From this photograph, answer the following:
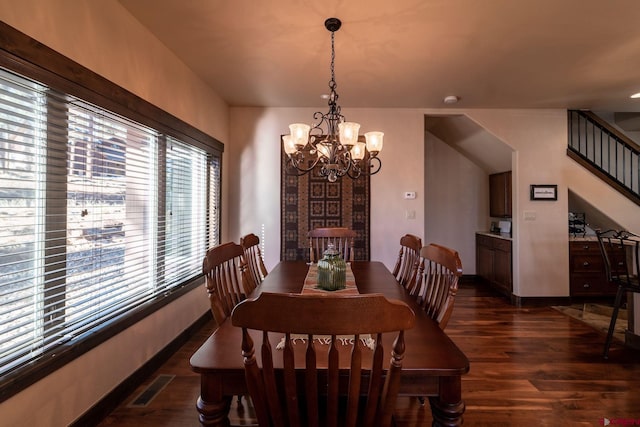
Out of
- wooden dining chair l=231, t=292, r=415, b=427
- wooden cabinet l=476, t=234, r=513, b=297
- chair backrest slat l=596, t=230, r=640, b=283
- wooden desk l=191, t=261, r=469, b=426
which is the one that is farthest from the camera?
wooden cabinet l=476, t=234, r=513, b=297

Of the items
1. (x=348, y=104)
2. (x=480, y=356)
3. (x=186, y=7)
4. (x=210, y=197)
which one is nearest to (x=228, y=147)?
(x=210, y=197)

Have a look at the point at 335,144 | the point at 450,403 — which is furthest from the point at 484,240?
the point at 450,403

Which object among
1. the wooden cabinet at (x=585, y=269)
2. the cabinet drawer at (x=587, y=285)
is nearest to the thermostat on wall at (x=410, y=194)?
the wooden cabinet at (x=585, y=269)

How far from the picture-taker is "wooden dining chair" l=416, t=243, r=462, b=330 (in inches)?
56.7

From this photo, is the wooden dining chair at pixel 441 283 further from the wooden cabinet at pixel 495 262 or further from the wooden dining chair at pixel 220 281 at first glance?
the wooden cabinet at pixel 495 262

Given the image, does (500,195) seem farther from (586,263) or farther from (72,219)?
(72,219)

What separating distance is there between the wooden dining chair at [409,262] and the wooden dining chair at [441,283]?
216mm

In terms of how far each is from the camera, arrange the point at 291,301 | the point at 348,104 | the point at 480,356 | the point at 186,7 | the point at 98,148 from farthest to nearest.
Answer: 1. the point at 348,104
2. the point at 480,356
3. the point at 186,7
4. the point at 98,148
5. the point at 291,301

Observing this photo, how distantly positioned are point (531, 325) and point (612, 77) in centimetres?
259

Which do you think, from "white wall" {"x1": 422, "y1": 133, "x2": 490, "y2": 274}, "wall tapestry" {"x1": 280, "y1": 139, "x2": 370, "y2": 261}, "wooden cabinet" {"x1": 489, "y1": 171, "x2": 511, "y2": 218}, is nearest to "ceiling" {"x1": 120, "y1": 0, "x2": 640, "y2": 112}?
"wall tapestry" {"x1": 280, "y1": 139, "x2": 370, "y2": 261}

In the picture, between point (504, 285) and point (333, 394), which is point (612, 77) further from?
point (333, 394)

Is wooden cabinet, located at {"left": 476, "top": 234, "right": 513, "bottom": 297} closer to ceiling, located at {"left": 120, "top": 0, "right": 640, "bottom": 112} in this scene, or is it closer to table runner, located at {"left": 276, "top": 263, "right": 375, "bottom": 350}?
ceiling, located at {"left": 120, "top": 0, "right": 640, "bottom": 112}

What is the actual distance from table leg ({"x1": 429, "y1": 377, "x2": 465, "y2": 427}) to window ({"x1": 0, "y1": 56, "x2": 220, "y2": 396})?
174 centimetres

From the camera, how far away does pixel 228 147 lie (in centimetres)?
401
